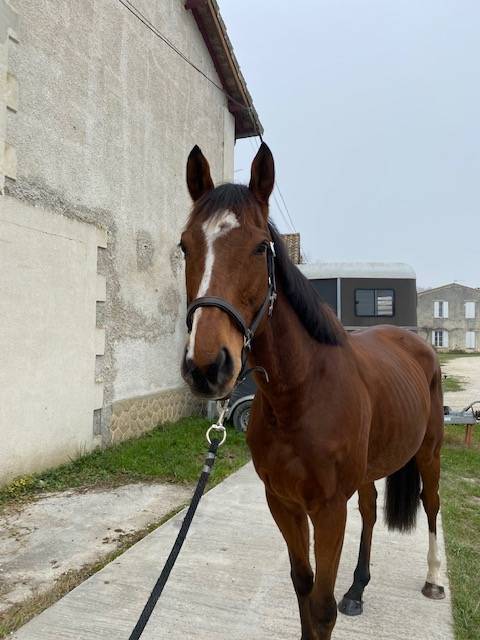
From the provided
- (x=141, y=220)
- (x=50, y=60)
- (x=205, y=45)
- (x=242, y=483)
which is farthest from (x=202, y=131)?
(x=242, y=483)

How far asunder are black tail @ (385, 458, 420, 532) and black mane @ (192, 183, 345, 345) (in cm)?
154

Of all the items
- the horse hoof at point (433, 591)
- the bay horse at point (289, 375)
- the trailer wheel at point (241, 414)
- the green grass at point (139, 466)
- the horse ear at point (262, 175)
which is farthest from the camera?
the trailer wheel at point (241, 414)

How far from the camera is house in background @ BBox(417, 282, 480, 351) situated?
47250 mm

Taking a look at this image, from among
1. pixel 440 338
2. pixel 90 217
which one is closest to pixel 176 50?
pixel 90 217

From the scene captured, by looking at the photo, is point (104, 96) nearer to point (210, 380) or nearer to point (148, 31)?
point (148, 31)

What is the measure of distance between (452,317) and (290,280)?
50983 mm

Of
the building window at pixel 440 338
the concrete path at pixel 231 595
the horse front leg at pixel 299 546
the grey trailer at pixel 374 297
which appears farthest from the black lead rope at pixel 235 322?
the building window at pixel 440 338

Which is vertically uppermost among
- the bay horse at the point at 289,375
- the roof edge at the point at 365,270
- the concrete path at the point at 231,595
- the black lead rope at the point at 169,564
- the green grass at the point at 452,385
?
the roof edge at the point at 365,270

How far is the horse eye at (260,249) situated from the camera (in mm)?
1542

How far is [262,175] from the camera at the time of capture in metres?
1.70

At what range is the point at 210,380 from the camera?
1.30 metres

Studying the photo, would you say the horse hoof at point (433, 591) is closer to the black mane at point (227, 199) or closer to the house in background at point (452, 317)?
the black mane at point (227, 199)

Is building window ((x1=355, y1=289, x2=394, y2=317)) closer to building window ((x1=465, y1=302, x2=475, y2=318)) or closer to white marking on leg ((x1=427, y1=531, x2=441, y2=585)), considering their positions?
white marking on leg ((x1=427, y1=531, x2=441, y2=585))

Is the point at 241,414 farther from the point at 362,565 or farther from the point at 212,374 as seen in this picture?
the point at 212,374
